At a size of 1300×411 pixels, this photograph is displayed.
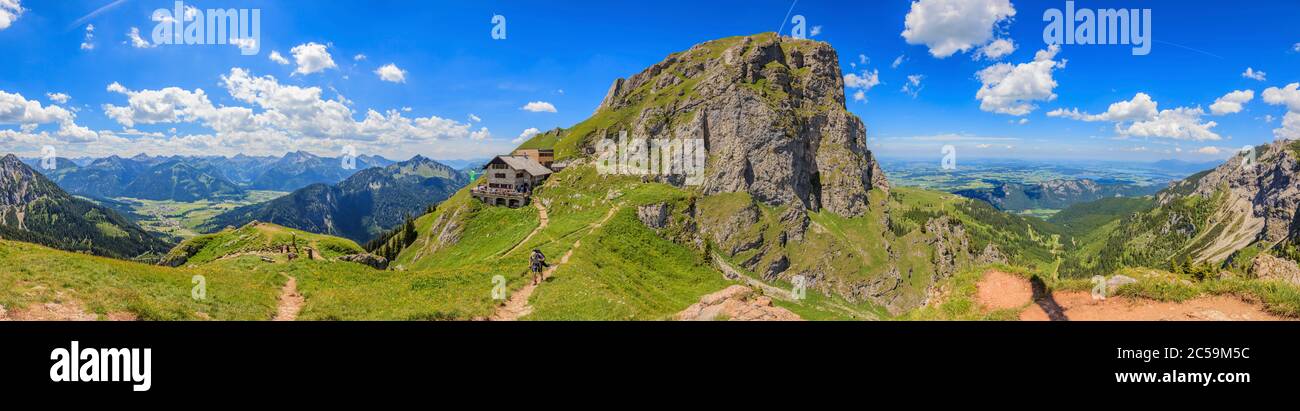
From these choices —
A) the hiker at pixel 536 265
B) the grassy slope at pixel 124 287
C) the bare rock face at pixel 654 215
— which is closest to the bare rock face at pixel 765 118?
the bare rock face at pixel 654 215

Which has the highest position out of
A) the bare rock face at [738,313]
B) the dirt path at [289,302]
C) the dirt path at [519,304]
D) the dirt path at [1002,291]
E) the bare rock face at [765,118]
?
the bare rock face at [765,118]

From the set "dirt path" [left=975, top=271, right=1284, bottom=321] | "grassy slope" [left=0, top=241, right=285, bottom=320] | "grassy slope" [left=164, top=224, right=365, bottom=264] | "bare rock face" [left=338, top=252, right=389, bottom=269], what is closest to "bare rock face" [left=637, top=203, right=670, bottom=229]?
"bare rock face" [left=338, top=252, right=389, bottom=269]

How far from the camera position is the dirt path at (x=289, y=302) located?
2350cm

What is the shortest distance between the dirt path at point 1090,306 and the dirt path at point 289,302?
34693mm

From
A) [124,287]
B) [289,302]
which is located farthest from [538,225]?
[124,287]

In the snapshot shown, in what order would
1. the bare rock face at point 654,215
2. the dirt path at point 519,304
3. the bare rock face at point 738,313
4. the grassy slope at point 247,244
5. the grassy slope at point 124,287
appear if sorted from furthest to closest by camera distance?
the bare rock face at point 654,215
the grassy slope at point 247,244
the dirt path at point 519,304
the bare rock face at point 738,313
the grassy slope at point 124,287

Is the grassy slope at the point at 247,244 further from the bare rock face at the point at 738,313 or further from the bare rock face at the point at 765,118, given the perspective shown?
the bare rock face at the point at 765,118

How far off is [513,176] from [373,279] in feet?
210

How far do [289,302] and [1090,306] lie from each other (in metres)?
39.3

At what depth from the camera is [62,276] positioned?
19031 mm
